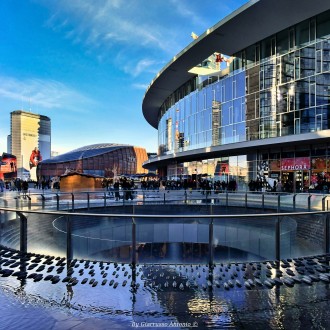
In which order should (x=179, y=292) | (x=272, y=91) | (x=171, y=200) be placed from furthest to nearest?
(x=272, y=91), (x=171, y=200), (x=179, y=292)

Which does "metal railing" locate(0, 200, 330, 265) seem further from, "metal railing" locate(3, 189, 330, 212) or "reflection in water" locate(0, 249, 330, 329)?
"metal railing" locate(3, 189, 330, 212)

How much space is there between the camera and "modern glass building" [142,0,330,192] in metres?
27.4

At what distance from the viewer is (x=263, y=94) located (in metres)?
32.2

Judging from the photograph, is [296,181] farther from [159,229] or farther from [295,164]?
[159,229]

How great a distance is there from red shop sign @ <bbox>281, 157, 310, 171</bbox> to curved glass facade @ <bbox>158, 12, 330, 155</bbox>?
286cm

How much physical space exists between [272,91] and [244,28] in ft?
20.7

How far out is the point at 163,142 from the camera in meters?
55.7

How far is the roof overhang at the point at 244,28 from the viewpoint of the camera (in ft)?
87.4

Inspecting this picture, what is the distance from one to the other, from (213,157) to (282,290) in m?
36.8

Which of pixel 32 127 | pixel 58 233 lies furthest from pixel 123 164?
pixel 58 233

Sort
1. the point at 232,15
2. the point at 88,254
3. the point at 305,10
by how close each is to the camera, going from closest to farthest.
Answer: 1. the point at 88,254
2. the point at 305,10
3. the point at 232,15

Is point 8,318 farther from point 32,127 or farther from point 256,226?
point 32,127

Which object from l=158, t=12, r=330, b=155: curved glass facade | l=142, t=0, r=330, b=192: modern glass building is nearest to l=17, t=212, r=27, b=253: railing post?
l=142, t=0, r=330, b=192: modern glass building

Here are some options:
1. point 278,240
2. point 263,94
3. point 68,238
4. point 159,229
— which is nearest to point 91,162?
point 263,94
